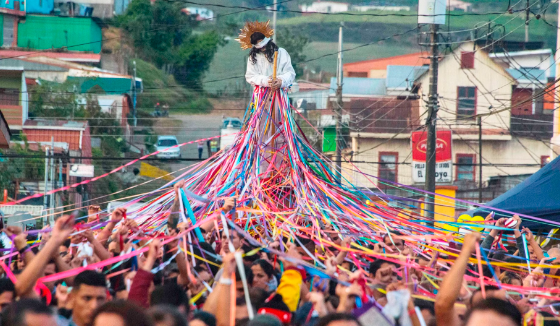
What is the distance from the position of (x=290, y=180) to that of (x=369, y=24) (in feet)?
279

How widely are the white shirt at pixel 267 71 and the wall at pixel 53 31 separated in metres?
39.1

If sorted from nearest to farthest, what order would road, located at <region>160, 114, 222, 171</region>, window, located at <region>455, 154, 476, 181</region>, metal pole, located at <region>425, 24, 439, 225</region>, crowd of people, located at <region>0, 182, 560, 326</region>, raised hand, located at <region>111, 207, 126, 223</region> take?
crowd of people, located at <region>0, 182, 560, 326</region> < raised hand, located at <region>111, 207, 126, 223</region> < metal pole, located at <region>425, 24, 439, 225</region> < window, located at <region>455, 154, 476, 181</region> < road, located at <region>160, 114, 222, 171</region>

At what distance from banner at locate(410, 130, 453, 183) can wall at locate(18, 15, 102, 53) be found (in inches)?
1238

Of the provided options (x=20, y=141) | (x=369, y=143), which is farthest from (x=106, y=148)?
(x=369, y=143)

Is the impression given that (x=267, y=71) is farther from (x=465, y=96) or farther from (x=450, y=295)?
(x=465, y=96)

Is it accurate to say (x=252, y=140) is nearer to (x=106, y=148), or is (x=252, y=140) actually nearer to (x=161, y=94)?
(x=106, y=148)

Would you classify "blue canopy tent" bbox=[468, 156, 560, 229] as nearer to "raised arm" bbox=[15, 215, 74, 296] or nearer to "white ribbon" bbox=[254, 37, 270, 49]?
"white ribbon" bbox=[254, 37, 270, 49]

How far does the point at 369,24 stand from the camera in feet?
299

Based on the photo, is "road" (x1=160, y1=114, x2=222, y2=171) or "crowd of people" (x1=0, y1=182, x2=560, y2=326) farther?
"road" (x1=160, y1=114, x2=222, y2=171)

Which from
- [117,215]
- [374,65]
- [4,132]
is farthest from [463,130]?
[117,215]

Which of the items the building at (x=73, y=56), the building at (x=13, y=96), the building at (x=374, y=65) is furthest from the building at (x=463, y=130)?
the building at (x=73, y=56)

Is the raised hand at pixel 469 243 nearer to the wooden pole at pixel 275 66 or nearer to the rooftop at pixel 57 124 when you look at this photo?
the wooden pole at pixel 275 66

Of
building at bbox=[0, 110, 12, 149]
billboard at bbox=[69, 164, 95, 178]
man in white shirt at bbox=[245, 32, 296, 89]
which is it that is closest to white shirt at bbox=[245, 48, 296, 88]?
man in white shirt at bbox=[245, 32, 296, 89]

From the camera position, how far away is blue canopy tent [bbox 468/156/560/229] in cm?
913
